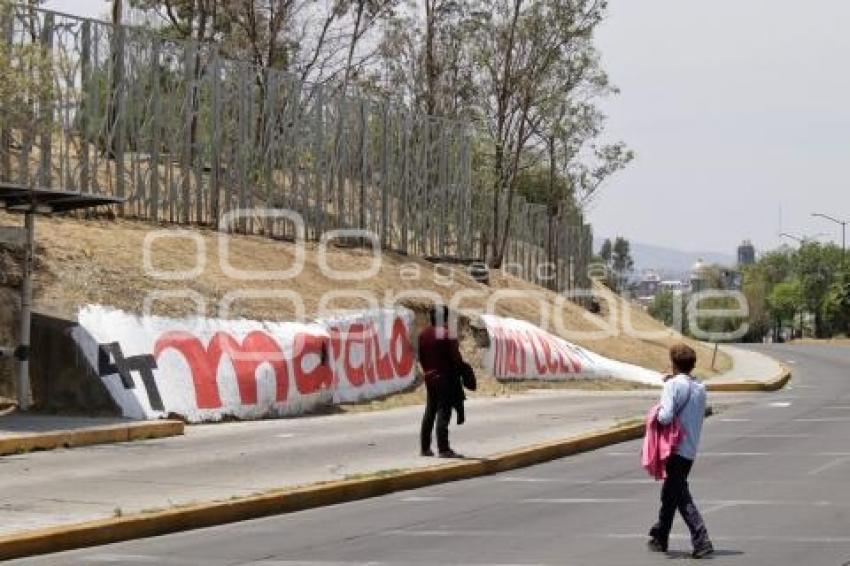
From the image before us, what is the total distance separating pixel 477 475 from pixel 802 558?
6948 mm

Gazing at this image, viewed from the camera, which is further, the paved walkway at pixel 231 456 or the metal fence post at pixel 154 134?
the metal fence post at pixel 154 134

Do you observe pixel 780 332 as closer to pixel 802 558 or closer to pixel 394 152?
pixel 394 152

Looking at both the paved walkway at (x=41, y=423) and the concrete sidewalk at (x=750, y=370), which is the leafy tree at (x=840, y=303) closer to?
the concrete sidewalk at (x=750, y=370)

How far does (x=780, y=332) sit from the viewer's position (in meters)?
175

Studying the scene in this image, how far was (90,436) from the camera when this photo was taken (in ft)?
60.5

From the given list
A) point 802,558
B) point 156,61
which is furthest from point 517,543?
point 156,61

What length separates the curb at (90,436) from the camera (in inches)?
681

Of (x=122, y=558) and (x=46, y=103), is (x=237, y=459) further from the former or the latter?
(x=46, y=103)

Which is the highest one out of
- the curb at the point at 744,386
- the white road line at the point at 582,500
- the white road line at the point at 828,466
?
the curb at the point at 744,386

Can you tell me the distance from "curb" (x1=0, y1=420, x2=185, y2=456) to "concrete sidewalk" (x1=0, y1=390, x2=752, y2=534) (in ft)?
0.67

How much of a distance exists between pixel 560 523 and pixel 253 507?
2.81 metres

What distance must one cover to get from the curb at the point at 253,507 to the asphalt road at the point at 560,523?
144mm
